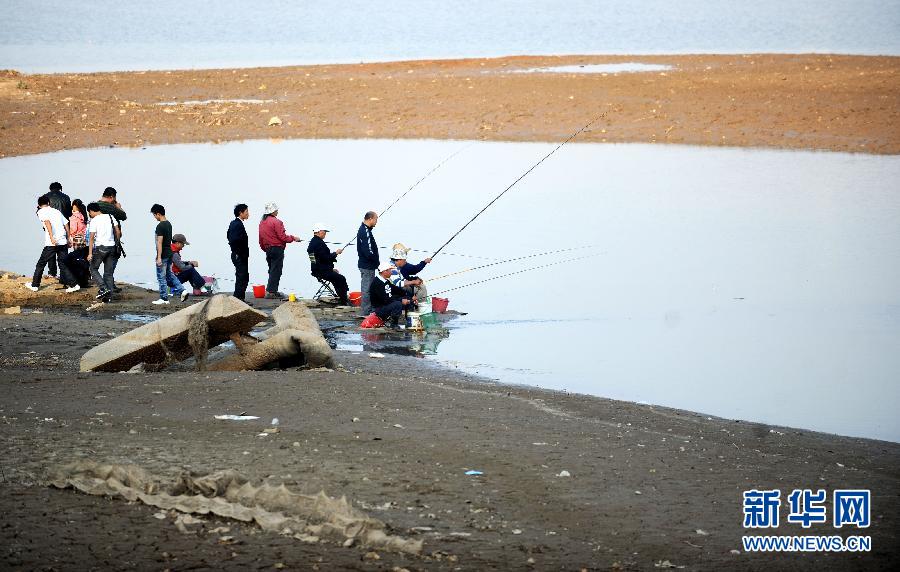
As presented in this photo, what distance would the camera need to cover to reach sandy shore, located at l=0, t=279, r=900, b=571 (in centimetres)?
660

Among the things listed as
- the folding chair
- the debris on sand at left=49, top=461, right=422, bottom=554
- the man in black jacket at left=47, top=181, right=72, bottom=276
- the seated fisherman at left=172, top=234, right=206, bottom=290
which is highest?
the man in black jacket at left=47, top=181, right=72, bottom=276

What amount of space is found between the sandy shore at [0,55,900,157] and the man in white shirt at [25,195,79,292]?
48.3 feet

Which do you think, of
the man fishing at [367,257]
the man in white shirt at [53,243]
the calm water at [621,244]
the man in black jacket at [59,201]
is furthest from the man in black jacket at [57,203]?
the man fishing at [367,257]

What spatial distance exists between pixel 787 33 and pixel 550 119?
103 feet

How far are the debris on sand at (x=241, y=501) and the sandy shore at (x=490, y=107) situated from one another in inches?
916

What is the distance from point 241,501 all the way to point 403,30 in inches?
2625

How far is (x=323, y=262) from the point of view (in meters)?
16.0

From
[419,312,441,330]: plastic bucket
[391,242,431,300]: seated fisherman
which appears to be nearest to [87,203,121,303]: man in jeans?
[391,242,431,300]: seated fisherman

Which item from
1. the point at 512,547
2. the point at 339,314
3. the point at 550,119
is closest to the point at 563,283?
the point at 339,314

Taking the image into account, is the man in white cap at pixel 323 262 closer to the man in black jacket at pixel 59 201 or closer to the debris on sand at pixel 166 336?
the man in black jacket at pixel 59 201

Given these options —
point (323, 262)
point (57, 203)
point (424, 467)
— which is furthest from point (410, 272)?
point (424, 467)

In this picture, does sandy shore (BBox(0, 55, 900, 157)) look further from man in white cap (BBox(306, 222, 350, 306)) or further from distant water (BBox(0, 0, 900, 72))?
man in white cap (BBox(306, 222, 350, 306))

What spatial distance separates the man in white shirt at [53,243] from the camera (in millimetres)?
16109

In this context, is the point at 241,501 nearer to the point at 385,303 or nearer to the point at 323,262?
the point at 385,303
